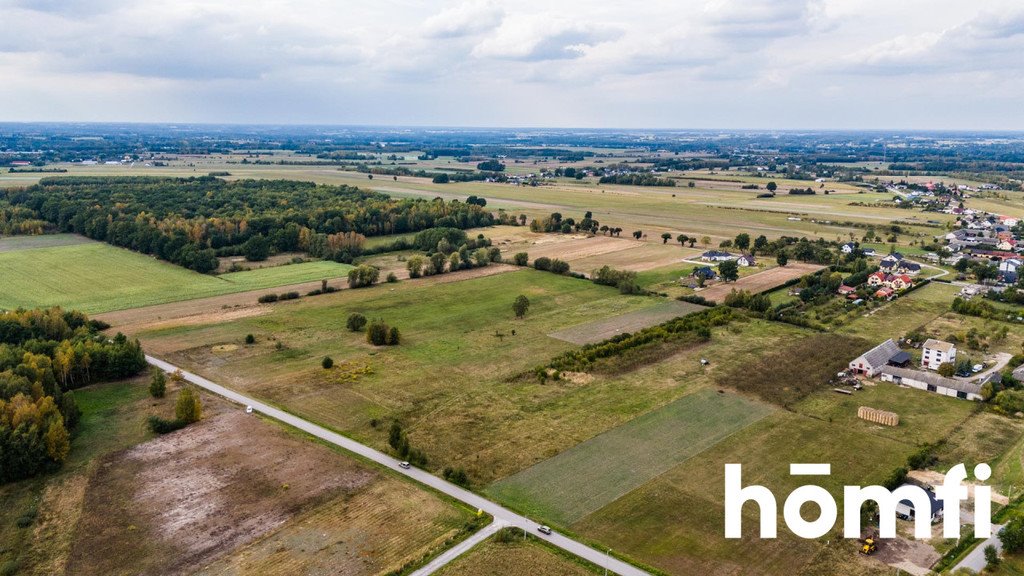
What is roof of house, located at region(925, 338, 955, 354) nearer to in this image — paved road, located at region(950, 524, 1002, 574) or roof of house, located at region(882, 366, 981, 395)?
roof of house, located at region(882, 366, 981, 395)

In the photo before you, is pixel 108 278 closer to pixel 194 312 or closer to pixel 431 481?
pixel 194 312

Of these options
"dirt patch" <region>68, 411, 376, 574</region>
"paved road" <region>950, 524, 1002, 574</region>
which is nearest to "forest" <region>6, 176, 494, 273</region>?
"dirt patch" <region>68, 411, 376, 574</region>

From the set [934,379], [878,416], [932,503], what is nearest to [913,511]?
[932,503]

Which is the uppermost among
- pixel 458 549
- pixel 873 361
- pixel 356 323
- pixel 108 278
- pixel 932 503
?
pixel 108 278

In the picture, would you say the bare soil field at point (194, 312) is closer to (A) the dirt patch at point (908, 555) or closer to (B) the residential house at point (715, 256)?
(B) the residential house at point (715, 256)

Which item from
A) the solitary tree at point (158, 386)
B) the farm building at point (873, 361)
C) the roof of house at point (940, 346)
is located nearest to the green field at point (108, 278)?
the solitary tree at point (158, 386)
